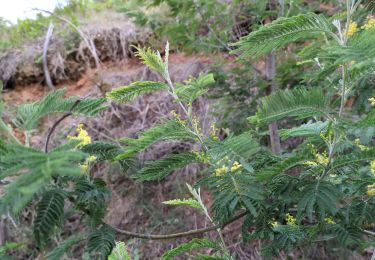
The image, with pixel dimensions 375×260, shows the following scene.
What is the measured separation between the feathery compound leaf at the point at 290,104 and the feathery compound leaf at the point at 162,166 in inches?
11.5

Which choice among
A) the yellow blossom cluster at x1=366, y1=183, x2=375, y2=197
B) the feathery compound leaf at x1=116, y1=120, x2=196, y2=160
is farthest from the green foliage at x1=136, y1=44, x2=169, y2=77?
the yellow blossom cluster at x1=366, y1=183, x2=375, y2=197

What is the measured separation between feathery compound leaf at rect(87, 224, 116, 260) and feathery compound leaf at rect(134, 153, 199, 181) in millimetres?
187

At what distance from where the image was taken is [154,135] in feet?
3.70

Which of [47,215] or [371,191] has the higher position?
[47,215]

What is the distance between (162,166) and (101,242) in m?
→ 0.29

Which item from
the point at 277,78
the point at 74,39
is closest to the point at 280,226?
the point at 277,78

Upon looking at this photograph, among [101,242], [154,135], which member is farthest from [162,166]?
[101,242]

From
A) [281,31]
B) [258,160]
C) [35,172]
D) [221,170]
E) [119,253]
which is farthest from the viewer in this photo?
[119,253]

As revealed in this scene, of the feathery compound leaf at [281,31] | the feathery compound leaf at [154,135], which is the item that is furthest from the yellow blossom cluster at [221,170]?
the feathery compound leaf at [281,31]

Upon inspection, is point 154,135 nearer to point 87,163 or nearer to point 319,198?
point 87,163

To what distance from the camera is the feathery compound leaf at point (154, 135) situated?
1.11m

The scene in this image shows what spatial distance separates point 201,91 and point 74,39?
4.69 meters

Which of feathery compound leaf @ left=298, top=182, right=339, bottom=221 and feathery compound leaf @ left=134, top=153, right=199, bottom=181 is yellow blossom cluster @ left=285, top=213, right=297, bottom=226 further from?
feathery compound leaf @ left=134, top=153, right=199, bottom=181

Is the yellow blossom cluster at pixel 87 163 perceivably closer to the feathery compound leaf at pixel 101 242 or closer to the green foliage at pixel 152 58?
Result: the feathery compound leaf at pixel 101 242
